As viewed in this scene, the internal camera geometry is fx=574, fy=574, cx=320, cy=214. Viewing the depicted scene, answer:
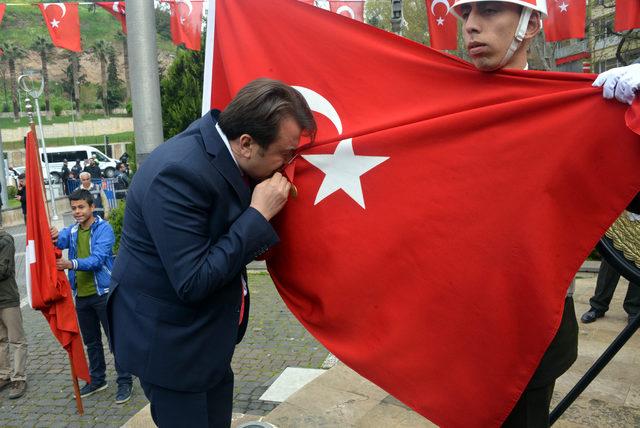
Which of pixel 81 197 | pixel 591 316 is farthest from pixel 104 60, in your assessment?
pixel 591 316

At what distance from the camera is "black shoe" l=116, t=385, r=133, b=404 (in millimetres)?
4812

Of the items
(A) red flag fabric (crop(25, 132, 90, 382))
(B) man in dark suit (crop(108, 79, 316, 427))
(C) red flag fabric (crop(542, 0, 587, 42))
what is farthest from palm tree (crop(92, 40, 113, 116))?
(B) man in dark suit (crop(108, 79, 316, 427))

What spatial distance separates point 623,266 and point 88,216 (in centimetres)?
436

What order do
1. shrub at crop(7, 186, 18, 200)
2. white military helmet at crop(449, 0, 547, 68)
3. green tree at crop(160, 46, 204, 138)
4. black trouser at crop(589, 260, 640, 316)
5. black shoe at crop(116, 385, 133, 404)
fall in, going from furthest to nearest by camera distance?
shrub at crop(7, 186, 18, 200), green tree at crop(160, 46, 204, 138), black trouser at crop(589, 260, 640, 316), black shoe at crop(116, 385, 133, 404), white military helmet at crop(449, 0, 547, 68)

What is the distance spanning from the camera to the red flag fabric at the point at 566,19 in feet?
31.2

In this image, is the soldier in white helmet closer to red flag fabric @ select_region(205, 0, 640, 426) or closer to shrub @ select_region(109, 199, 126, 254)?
red flag fabric @ select_region(205, 0, 640, 426)

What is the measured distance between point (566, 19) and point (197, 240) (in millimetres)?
9503

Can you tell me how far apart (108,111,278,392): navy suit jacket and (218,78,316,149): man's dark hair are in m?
0.11

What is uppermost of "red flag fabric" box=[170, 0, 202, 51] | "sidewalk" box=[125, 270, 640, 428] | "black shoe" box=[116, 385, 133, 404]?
"red flag fabric" box=[170, 0, 202, 51]

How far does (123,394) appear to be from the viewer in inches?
190

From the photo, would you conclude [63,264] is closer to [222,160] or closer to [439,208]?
[222,160]

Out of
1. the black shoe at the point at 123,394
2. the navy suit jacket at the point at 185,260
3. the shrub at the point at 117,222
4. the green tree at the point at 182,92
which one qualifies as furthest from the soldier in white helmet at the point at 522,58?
the green tree at the point at 182,92

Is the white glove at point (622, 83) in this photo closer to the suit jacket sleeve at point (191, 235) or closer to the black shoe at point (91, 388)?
the suit jacket sleeve at point (191, 235)

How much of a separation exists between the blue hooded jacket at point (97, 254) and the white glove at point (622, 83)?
164 inches
